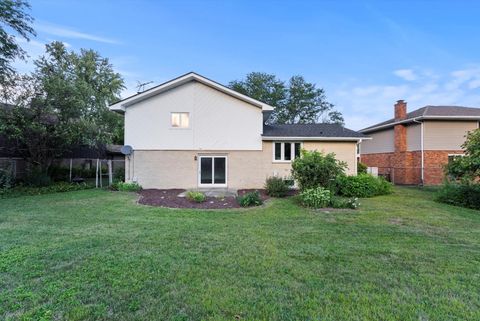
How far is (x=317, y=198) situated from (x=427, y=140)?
13801 millimetres

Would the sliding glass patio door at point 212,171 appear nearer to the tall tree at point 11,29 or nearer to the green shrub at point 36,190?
the green shrub at point 36,190

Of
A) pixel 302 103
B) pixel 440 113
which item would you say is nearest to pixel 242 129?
pixel 440 113

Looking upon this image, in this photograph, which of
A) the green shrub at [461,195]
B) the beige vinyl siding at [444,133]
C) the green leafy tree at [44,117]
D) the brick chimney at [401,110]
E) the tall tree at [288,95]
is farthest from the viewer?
the tall tree at [288,95]

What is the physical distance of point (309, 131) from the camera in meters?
16.3

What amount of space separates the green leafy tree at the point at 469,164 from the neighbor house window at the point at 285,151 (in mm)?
7201

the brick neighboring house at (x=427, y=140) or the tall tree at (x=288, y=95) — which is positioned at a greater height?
the tall tree at (x=288, y=95)

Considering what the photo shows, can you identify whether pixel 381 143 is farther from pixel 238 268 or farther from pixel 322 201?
pixel 238 268

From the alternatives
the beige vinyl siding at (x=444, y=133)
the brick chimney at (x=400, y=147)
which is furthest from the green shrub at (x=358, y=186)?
the beige vinyl siding at (x=444, y=133)

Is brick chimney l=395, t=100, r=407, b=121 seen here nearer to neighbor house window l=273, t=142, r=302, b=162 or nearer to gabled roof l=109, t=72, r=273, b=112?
neighbor house window l=273, t=142, r=302, b=162

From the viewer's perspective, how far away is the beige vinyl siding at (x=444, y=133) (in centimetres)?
1866

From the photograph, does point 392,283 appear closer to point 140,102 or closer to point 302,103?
point 140,102

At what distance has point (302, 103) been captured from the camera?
1534 inches

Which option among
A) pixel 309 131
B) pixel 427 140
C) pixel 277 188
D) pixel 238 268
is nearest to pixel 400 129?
pixel 427 140

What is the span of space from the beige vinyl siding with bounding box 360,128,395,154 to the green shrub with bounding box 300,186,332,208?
14519mm
